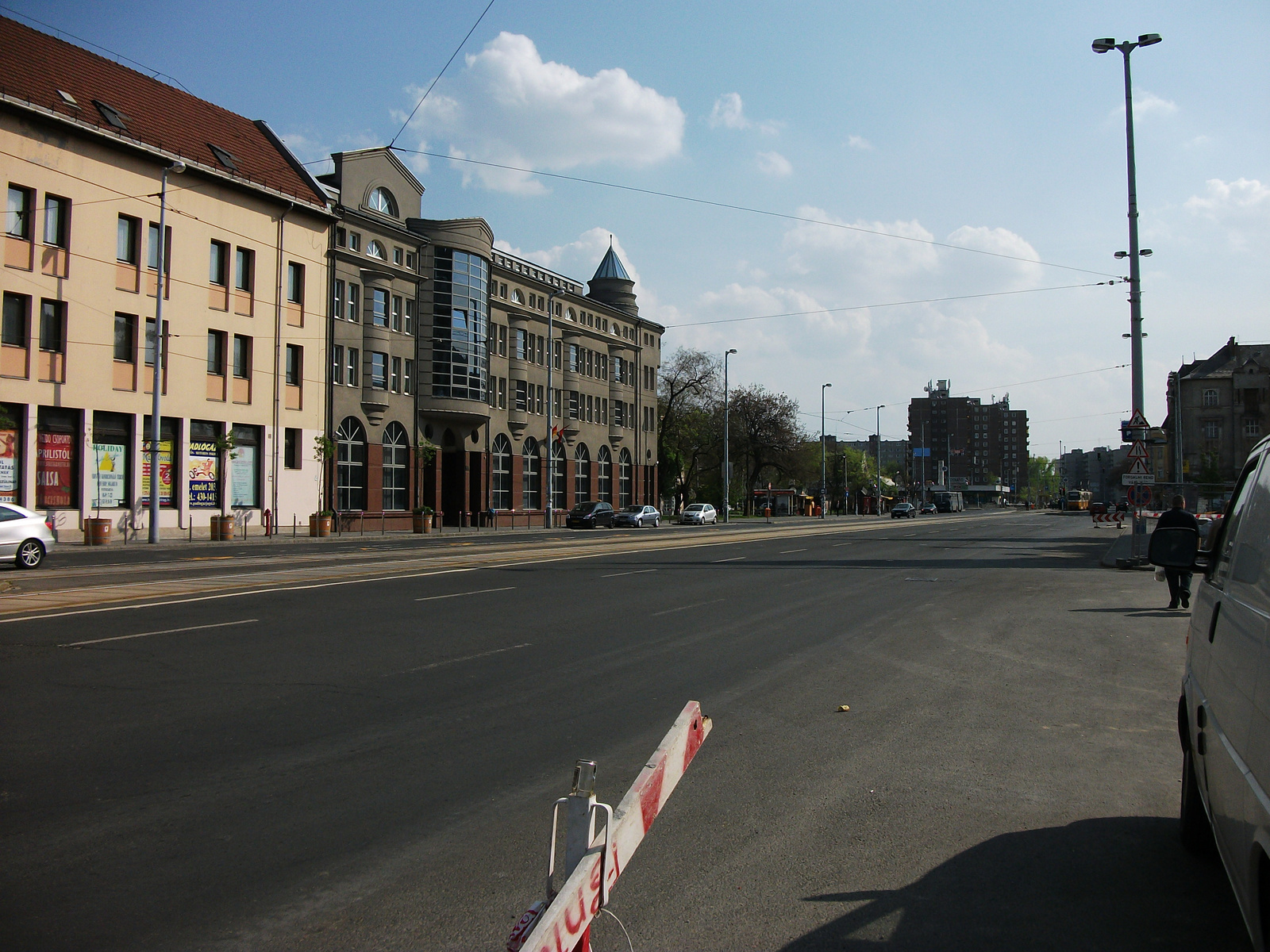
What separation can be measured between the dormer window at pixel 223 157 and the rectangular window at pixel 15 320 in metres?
11.2

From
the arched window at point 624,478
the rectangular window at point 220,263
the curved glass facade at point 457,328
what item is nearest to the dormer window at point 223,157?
the rectangular window at point 220,263

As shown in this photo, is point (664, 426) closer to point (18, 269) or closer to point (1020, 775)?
point (18, 269)

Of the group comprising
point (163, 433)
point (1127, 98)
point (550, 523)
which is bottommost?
point (550, 523)

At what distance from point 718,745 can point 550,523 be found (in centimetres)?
4849

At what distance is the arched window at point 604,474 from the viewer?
68.4 meters

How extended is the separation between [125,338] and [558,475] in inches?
1277

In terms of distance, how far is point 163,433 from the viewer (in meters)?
36.4

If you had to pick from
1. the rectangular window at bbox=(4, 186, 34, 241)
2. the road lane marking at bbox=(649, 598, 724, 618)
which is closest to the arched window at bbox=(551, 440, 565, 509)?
the rectangular window at bbox=(4, 186, 34, 241)

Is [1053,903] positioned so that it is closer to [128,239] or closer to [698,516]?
[128,239]

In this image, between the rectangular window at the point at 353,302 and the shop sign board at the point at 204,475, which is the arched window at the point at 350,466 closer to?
the rectangular window at the point at 353,302

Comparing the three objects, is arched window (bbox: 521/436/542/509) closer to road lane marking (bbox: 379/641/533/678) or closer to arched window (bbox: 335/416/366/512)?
arched window (bbox: 335/416/366/512)

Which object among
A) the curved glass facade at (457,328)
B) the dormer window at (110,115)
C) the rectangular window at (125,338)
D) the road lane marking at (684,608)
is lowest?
the road lane marking at (684,608)

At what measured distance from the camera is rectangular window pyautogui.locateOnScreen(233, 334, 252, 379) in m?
39.6

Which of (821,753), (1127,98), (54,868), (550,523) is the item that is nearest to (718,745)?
(821,753)
